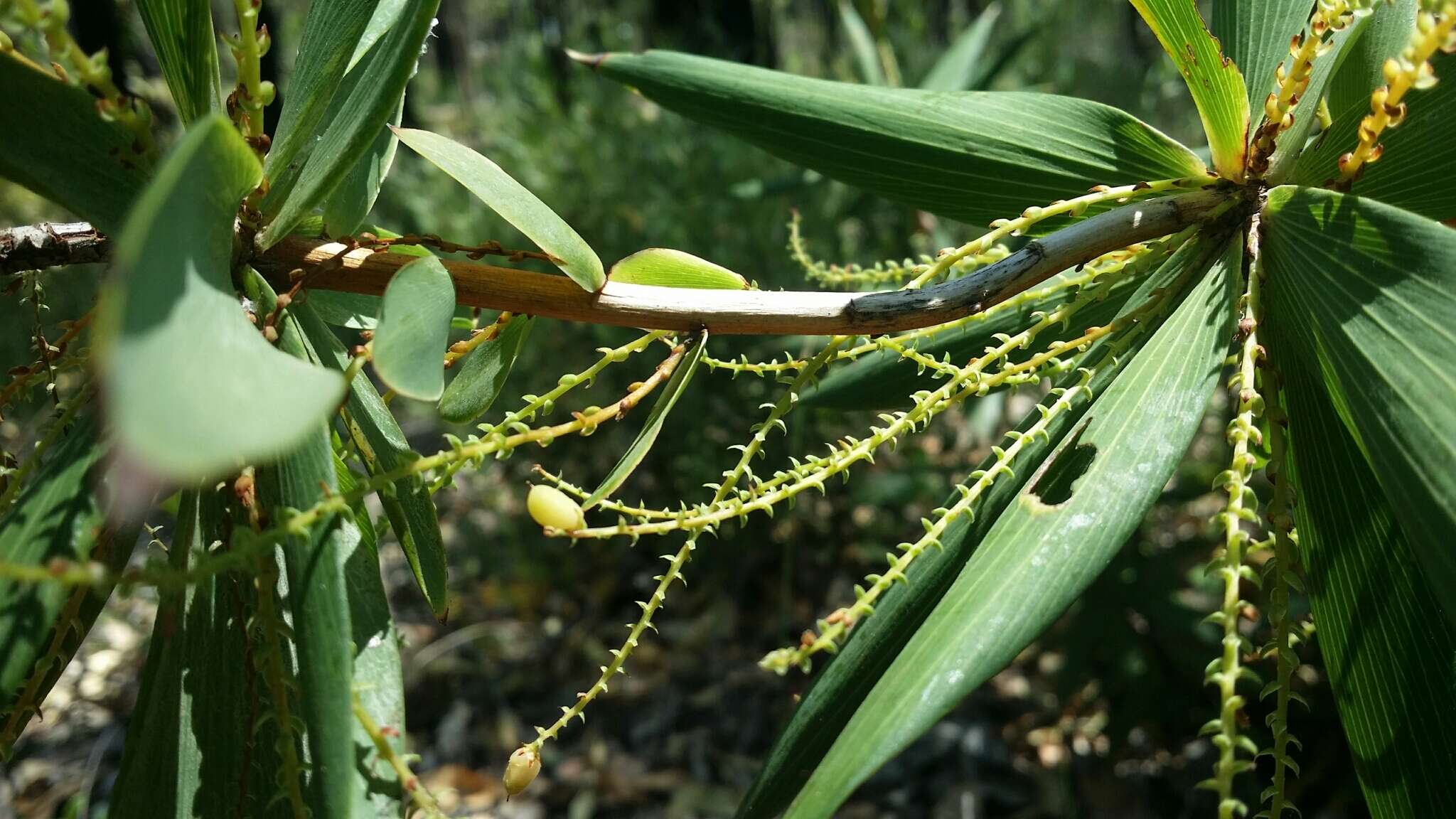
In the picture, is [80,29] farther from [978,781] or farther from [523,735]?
[978,781]

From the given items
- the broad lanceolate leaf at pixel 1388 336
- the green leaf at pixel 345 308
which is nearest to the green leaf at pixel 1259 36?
the broad lanceolate leaf at pixel 1388 336

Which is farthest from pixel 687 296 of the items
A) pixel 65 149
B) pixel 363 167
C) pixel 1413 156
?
pixel 1413 156

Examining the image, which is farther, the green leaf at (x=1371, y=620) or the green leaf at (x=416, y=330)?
the green leaf at (x=1371, y=620)

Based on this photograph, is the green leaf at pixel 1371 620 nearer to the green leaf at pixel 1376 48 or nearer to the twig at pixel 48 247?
the green leaf at pixel 1376 48

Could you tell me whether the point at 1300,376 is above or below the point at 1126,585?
above

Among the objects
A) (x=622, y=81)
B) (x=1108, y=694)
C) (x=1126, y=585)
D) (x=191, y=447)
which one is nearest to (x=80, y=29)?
(x=622, y=81)

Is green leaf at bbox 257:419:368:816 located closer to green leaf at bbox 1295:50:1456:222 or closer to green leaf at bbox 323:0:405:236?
green leaf at bbox 323:0:405:236
